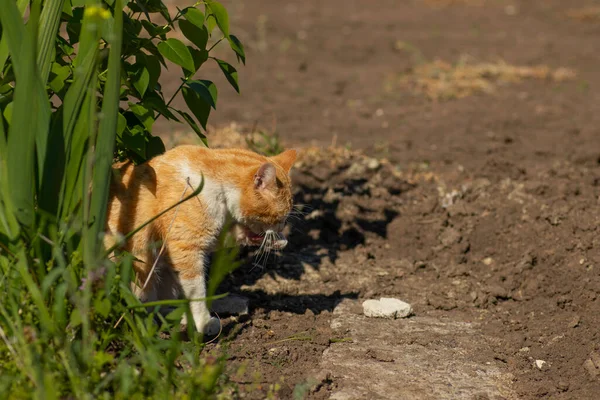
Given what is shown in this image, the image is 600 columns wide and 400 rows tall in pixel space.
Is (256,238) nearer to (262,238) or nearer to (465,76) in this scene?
(262,238)

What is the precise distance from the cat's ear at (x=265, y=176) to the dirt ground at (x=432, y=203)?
2.07ft

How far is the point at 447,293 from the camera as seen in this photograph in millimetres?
4098

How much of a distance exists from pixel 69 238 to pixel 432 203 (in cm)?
282

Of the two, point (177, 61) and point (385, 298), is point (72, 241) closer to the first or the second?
point (177, 61)

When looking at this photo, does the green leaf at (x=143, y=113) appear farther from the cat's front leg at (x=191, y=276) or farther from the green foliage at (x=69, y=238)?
the cat's front leg at (x=191, y=276)

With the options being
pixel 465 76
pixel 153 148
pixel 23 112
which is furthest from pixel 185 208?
pixel 465 76

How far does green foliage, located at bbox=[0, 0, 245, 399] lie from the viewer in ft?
7.87

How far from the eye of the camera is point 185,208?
3.23 meters

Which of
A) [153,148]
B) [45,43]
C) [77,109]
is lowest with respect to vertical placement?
[153,148]

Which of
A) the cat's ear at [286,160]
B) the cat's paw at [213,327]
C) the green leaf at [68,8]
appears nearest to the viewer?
the green leaf at [68,8]

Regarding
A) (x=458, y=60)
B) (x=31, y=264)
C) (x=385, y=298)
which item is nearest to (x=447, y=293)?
(x=385, y=298)

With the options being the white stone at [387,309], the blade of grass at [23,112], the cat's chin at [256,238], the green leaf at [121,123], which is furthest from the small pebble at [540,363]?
the blade of grass at [23,112]

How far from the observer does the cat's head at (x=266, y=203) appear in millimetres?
3346

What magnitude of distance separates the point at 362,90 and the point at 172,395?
556cm
